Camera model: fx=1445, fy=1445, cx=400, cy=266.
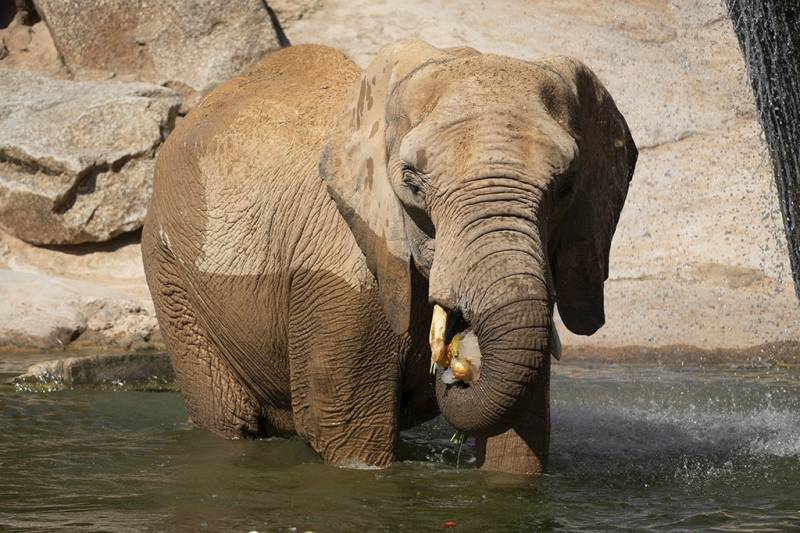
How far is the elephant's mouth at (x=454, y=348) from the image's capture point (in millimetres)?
4645

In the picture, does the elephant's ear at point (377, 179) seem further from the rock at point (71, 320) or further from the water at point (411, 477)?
the rock at point (71, 320)

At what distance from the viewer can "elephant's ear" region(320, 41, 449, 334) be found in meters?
5.12

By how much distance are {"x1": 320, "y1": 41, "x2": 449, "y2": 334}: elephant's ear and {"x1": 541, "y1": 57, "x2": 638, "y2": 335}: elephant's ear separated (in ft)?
1.79

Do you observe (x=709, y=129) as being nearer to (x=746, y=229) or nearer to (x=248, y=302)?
(x=746, y=229)

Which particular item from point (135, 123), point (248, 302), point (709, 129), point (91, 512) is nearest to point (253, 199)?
point (248, 302)

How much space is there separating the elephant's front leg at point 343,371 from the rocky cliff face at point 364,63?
4.97 meters

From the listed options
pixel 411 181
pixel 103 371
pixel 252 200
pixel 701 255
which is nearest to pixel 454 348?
pixel 411 181

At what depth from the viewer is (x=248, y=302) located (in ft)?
20.9

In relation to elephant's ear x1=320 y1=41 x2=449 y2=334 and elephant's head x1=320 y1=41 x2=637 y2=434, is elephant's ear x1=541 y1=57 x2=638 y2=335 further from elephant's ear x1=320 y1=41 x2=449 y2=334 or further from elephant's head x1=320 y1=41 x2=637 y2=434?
elephant's ear x1=320 y1=41 x2=449 y2=334

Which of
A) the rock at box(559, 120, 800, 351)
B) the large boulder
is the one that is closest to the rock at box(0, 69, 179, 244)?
the large boulder

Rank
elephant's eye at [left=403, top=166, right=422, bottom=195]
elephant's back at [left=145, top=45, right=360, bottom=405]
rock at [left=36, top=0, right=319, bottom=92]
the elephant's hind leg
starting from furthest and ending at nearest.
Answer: rock at [left=36, top=0, right=319, bottom=92], the elephant's hind leg, elephant's back at [left=145, top=45, right=360, bottom=405], elephant's eye at [left=403, top=166, right=422, bottom=195]

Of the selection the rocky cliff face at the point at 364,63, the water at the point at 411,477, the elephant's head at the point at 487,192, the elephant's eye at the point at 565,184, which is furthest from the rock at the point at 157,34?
the elephant's eye at the point at 565,184

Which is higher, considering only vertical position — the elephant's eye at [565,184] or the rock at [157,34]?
the elephant's eye at [565,184]

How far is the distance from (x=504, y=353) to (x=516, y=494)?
1.29 m
